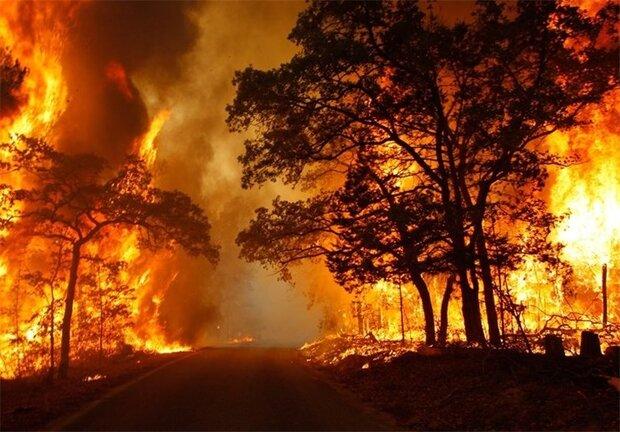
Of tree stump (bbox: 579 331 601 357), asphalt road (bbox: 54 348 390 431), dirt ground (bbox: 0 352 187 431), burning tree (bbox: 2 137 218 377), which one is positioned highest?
burning tree (bbox: 2 137 218 377)

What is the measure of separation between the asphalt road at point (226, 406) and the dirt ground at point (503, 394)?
1.12m

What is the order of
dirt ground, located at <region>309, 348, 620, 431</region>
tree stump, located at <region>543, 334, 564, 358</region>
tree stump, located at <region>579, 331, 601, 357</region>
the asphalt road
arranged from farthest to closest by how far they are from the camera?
tree stump, located at <region>579, 331, 601, 357</region>
tree stump, located at <region>543, 334, 564, 358</region>
the asphalt road
dirt ground, located at <region>309, 348, 620, 431</region>

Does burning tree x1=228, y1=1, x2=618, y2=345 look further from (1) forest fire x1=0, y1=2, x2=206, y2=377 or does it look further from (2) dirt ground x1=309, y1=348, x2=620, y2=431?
(1) forest fire x1=0, y1=2, x2=206, y2=377

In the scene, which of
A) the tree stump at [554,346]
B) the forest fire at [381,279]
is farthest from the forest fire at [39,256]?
the tree stump at [554,346]

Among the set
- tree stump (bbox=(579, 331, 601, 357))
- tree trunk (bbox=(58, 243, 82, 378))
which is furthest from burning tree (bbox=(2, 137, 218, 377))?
tree stump (bbox=(579, 331, 601, 357))

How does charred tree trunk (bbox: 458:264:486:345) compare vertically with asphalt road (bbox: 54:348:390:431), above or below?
above

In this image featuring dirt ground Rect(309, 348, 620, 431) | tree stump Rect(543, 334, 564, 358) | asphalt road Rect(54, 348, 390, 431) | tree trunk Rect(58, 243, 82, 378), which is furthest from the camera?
tree trunk Rect(58, 243, 82, 378)

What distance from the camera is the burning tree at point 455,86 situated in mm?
15555

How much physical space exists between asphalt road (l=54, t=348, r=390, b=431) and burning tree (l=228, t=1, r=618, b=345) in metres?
6.40

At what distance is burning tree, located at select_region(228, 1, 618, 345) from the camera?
15555 millimetres

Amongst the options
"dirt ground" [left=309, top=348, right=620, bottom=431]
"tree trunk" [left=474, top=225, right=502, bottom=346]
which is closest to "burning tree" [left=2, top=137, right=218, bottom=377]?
"dirt ground" [left=309, top=348, right=620, bottom=431]

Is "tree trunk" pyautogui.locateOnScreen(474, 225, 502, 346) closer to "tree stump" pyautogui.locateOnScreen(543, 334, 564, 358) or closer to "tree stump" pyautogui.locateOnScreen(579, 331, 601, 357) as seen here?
"tree stump" pyautogui.locateOnScreen(579, 331, 601, 357)

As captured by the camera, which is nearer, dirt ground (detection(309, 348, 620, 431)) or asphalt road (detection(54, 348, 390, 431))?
dirt ground (detection(309, 348, 620, 431))

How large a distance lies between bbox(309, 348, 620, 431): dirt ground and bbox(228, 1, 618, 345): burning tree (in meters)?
3.40
